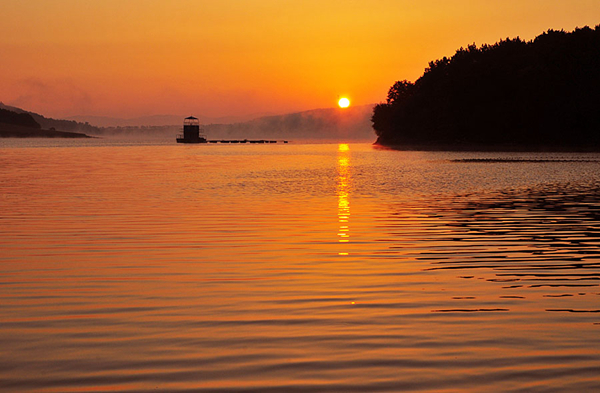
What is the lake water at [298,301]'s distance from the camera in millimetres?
8844

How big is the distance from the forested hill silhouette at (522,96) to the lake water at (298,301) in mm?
111121

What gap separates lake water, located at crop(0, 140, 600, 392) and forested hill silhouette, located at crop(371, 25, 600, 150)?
111m

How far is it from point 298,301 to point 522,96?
132988mm

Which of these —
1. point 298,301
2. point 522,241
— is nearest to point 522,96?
point 522,241

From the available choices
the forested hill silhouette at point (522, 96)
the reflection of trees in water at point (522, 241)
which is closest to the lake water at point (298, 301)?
the reflection of trees in water at point (522, 241)

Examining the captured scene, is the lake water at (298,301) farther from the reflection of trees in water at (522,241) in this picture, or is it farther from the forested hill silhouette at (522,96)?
the forested hill silhouette at (522,96)

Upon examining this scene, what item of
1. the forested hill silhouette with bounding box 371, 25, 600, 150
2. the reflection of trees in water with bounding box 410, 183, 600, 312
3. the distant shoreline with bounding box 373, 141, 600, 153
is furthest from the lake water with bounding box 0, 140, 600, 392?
the forested hill silhouette with bounding box 371, 25, 600, 150

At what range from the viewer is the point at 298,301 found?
42.2 ft

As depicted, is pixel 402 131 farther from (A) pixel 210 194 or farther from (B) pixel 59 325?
(B) pixel 59 325

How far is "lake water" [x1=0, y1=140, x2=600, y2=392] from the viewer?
29.0ft

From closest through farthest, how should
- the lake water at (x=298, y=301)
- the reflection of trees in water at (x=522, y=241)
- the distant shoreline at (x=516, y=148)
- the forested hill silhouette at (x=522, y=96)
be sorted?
the lake water at (x=298, y=301), the reflection of trees in water at (x=522, y=241), the distant shoreline at (x=516, y=148), the forested hill silhouette at (x=522, y=96)

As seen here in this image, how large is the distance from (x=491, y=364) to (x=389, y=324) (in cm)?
231

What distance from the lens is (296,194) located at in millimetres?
39594

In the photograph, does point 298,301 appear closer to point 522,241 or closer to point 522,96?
point 522,241
